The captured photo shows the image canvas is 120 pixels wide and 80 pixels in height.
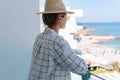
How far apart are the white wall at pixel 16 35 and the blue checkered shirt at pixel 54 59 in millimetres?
801

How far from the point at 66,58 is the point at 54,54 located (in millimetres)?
80

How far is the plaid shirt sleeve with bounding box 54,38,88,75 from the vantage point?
59.3 inches

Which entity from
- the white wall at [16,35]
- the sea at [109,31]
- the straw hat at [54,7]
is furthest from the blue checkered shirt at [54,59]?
the white wall at [16,35]

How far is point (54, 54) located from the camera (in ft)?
4.99

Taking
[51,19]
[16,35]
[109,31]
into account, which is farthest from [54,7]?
[16,35]

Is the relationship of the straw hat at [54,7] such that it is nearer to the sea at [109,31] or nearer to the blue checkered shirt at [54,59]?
the blue checkered shirt at [54,59]

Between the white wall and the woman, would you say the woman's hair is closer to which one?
the woman

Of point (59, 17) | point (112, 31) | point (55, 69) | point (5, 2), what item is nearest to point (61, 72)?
point (55, 69)

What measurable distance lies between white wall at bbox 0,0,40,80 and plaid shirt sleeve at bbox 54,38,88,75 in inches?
36.4

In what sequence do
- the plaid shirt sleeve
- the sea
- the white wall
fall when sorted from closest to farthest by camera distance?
the plaid shirt sleeve, the sea, the white wall

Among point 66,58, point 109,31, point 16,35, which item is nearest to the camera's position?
point 66,58

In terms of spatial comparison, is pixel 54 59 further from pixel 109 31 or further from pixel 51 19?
pixel 109 31

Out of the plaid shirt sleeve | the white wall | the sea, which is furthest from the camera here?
the white wall

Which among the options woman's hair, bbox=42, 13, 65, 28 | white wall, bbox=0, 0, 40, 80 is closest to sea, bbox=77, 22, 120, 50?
white wall, bbox=0, 0, 40, 80
